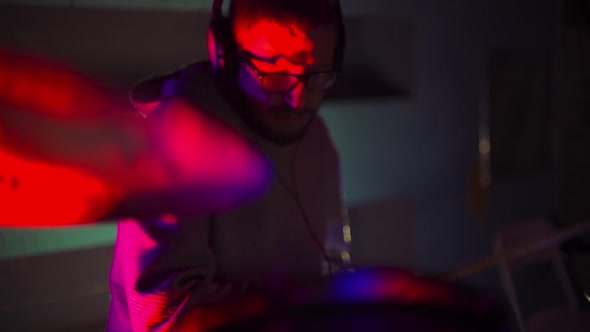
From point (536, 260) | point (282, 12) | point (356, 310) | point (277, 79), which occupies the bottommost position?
point (536, 260)

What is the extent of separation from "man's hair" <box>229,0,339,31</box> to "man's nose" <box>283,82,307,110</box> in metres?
0.11

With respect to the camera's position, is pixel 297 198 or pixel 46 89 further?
pixel 46 89

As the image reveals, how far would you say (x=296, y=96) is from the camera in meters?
1.16

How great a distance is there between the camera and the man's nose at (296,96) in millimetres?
1154

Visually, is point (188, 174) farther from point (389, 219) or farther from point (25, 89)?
point (389, 219)

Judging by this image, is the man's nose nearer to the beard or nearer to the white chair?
the beard

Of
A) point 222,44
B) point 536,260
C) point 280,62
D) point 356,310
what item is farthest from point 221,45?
point 536,260

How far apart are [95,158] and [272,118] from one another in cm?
66

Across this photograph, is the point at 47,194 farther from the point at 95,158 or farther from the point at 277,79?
the point at 277,79

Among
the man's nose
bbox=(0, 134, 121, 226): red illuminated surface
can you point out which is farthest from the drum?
bbox=(0, 134, 121, 226): red illuminated surface

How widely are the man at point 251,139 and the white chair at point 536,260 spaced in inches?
34.1

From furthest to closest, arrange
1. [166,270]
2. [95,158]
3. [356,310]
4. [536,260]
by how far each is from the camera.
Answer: [536,260] < [95,158] < [166,270] < [356,310]

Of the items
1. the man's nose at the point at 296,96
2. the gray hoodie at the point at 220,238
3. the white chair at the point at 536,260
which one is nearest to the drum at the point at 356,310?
the gray hoodie at the point at 220,238

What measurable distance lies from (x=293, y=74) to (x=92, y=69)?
0.76 metres
